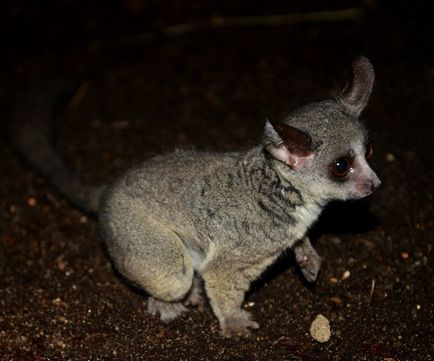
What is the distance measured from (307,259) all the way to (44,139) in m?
3.18

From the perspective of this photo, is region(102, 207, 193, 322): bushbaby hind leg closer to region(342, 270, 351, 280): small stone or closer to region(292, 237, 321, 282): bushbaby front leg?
region(292, 237, 321, 282): bushbaby front leg

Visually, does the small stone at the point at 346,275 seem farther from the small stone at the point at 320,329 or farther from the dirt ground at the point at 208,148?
the small stone at the point at 320,329

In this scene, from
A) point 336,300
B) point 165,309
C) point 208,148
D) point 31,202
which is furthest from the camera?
point 31,202

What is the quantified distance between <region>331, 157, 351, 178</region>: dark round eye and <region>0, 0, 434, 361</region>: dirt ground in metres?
1.30

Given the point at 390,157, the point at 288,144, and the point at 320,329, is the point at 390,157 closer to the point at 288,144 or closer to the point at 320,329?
the point at 320,329

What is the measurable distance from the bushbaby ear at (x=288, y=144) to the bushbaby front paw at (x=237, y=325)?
4.65 feet

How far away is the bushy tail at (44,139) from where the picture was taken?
6168mm

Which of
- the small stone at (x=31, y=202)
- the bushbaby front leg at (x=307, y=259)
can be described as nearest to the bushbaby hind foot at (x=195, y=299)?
the bushbaby front leg at (x=307, y=259)

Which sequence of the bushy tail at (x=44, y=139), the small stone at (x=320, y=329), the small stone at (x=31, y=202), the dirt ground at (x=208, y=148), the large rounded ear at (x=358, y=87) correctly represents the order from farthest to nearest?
the small stone at (x=31, y=202) < the bushy tail at (x=44, y=139) < the dirt ground at (x=208, y=148) < the small stone at (x=320, y=329) < the large rounded ear at (x=358, y=87)

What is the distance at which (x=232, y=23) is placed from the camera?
8.79 meters

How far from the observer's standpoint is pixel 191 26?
28.9 feet

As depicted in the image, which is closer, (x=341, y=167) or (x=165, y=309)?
(x=341, y=167)

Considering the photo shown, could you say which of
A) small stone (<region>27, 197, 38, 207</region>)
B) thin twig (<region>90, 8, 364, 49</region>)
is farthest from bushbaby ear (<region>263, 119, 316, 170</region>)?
thin twig (<region>90, 8, 364, 49</region>)

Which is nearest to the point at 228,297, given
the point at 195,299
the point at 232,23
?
the point at 195,299
